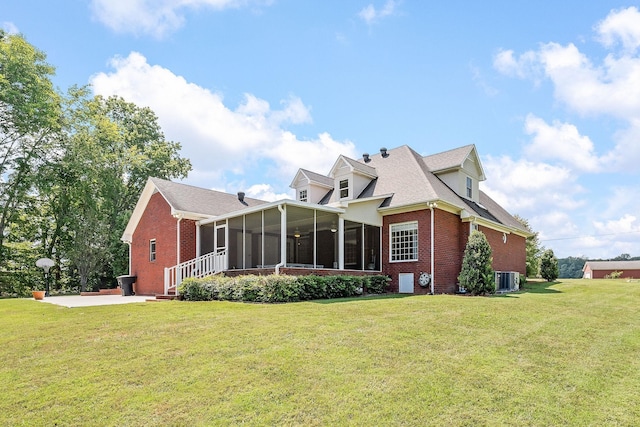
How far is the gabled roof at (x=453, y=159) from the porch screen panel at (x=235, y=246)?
370 inches

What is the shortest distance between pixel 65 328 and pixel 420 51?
11982mm

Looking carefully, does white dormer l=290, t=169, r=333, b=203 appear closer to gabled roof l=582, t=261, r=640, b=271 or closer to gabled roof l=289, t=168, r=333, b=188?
gabled roof l=289, t=168, r=333, b=188

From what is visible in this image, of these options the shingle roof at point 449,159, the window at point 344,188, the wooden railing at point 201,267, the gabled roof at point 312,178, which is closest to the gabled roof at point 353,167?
the window at point 344,188

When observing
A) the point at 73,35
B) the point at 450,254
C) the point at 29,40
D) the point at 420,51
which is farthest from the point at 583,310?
the point at 29,40

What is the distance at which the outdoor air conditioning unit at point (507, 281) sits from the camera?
17.5m

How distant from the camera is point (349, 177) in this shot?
18.6 metres

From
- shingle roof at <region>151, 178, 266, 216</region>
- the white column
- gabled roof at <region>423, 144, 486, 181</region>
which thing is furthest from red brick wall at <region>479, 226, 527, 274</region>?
shingle roof at <region>151, 178, 266, 216</region>

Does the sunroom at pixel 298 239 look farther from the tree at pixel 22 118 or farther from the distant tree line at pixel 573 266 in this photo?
Result: the distant tree line at pixel 573 266

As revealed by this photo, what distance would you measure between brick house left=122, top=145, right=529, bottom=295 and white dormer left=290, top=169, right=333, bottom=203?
0.17ft

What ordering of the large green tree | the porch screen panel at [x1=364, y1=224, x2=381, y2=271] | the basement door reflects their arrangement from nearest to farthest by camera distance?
the basement door → the porch screen panel at [x1=364, y1=224, x2=381, y2=271] → the large green tree

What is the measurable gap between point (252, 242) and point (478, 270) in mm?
8725

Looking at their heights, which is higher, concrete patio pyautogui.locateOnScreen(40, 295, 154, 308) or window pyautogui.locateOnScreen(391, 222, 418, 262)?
window pyautogui.locateOnScreen(391, 222, 418, 262)

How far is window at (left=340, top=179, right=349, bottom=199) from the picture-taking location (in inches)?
737

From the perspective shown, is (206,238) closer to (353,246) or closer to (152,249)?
(152,249)
